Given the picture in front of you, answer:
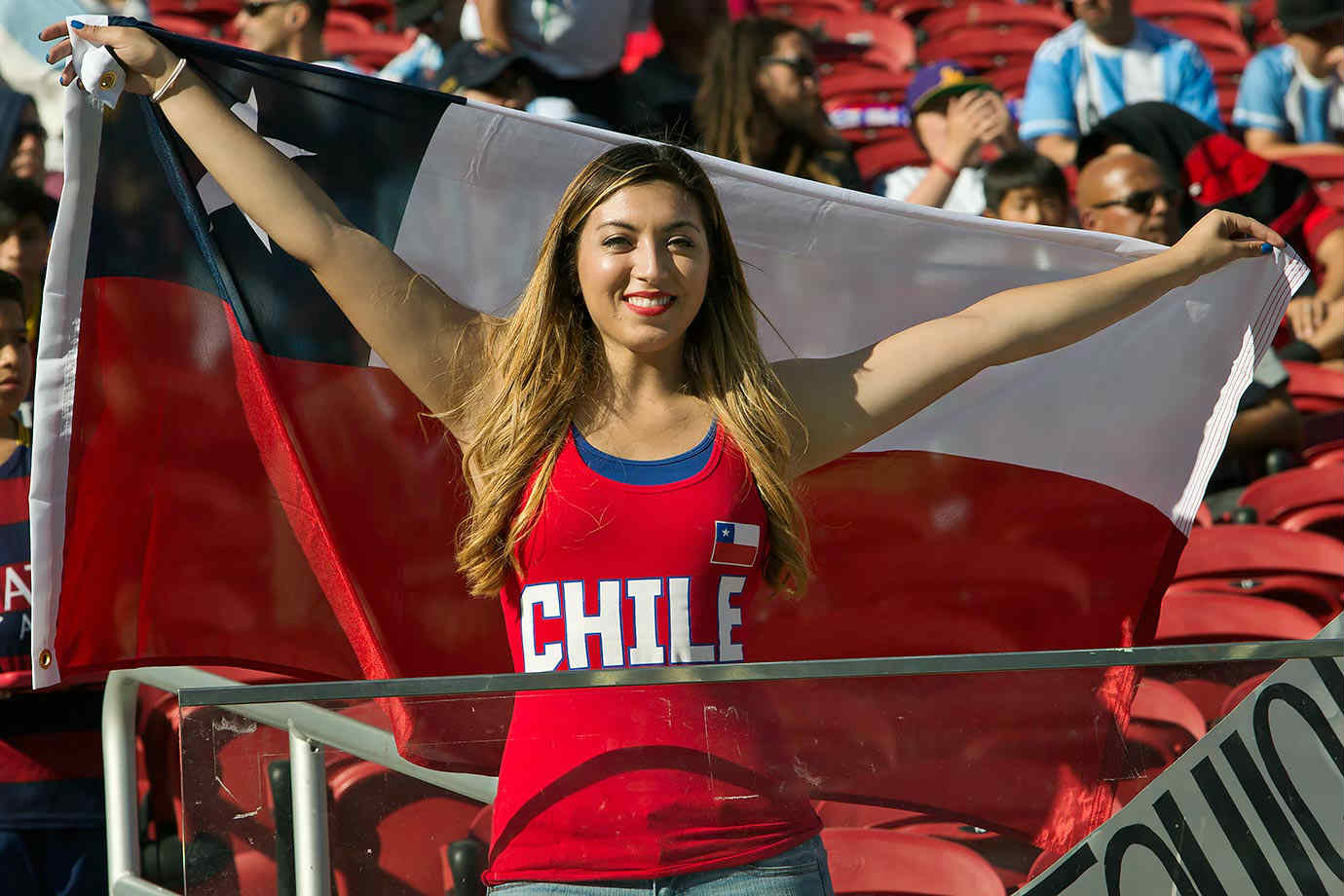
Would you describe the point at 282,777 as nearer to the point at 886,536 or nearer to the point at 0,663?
the point at 886,536

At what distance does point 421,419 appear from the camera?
2.90 meters

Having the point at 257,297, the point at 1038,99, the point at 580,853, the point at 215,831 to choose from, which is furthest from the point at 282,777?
the point at 1038,99

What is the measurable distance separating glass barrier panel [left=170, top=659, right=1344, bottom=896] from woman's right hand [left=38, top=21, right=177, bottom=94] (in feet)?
3.73

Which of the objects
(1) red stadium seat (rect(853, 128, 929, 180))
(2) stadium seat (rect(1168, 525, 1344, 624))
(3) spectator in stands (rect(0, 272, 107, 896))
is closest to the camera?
(3) spectator in stands (rect(0, 272, 107, 896))

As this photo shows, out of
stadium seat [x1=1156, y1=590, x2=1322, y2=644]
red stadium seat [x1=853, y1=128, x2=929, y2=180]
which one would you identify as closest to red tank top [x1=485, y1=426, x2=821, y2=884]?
stadium seat [x1=1156, y1=590, x2=1322, y2=644]

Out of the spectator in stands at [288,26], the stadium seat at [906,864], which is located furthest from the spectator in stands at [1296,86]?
the stadium seat at [906,864]

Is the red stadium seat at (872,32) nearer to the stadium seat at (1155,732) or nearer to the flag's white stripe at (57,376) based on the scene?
the flag's white stripe at (57,376)

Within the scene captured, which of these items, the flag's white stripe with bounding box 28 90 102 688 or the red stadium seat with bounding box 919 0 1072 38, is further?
the red stadium seat with bounding box 919 0 1072 38

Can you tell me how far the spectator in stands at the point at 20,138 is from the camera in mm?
4949

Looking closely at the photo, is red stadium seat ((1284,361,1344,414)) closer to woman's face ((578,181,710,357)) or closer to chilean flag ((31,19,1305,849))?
chilean flag ((31,19,1305,849))

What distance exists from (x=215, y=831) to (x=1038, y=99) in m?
5.58

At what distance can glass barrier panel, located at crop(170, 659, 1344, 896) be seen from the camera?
178 cm

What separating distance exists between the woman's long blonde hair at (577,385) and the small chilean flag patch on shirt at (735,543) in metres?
0.06

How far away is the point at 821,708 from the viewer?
1.78m
